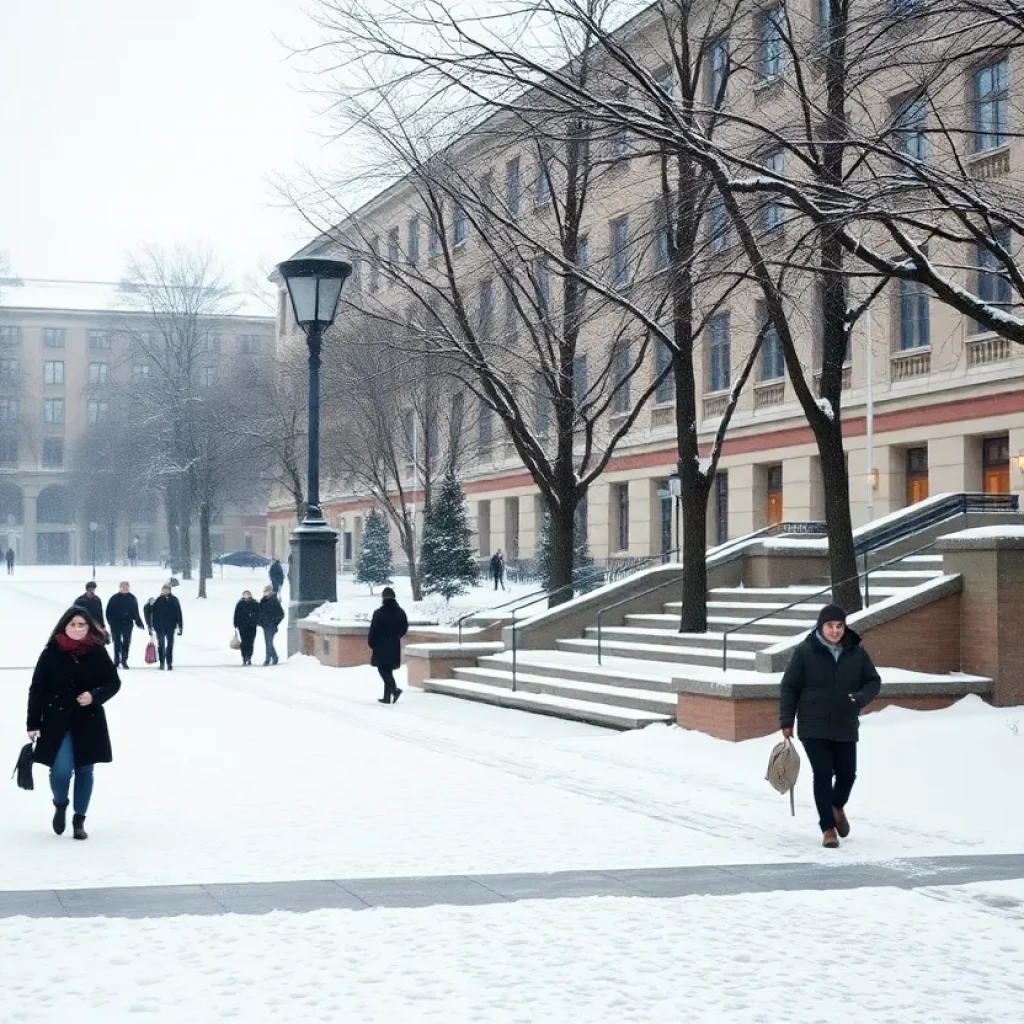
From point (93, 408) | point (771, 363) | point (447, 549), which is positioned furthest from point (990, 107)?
point (93, 408)

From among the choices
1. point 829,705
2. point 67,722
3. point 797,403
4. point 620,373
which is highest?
point 797,403

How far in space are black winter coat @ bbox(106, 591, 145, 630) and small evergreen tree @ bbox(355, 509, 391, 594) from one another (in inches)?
1105

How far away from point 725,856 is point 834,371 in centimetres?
953

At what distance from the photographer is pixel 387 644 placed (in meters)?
21.5

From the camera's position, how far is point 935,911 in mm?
8469

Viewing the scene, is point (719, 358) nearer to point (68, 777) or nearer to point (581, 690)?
point (581, 690)

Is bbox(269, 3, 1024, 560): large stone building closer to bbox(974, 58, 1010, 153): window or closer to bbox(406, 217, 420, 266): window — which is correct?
bbox(974, 58, 1010, 153): window

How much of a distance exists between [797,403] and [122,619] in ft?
56.6

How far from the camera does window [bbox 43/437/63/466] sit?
121 m

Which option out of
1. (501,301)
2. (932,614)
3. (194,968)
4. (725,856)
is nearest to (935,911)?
(725,856)

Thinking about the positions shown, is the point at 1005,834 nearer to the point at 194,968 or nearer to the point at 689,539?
the point at 194,968

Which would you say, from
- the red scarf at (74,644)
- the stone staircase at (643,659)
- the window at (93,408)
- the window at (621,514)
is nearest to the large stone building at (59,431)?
the window at (93,408)

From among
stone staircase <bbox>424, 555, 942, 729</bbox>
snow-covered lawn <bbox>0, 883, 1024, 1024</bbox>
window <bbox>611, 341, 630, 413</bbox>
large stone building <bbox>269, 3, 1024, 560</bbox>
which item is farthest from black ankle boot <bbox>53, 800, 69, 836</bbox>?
window <bbox>611, 341, 630, 413</bbox>

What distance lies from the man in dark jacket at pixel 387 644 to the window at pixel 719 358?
2030 centimetres
